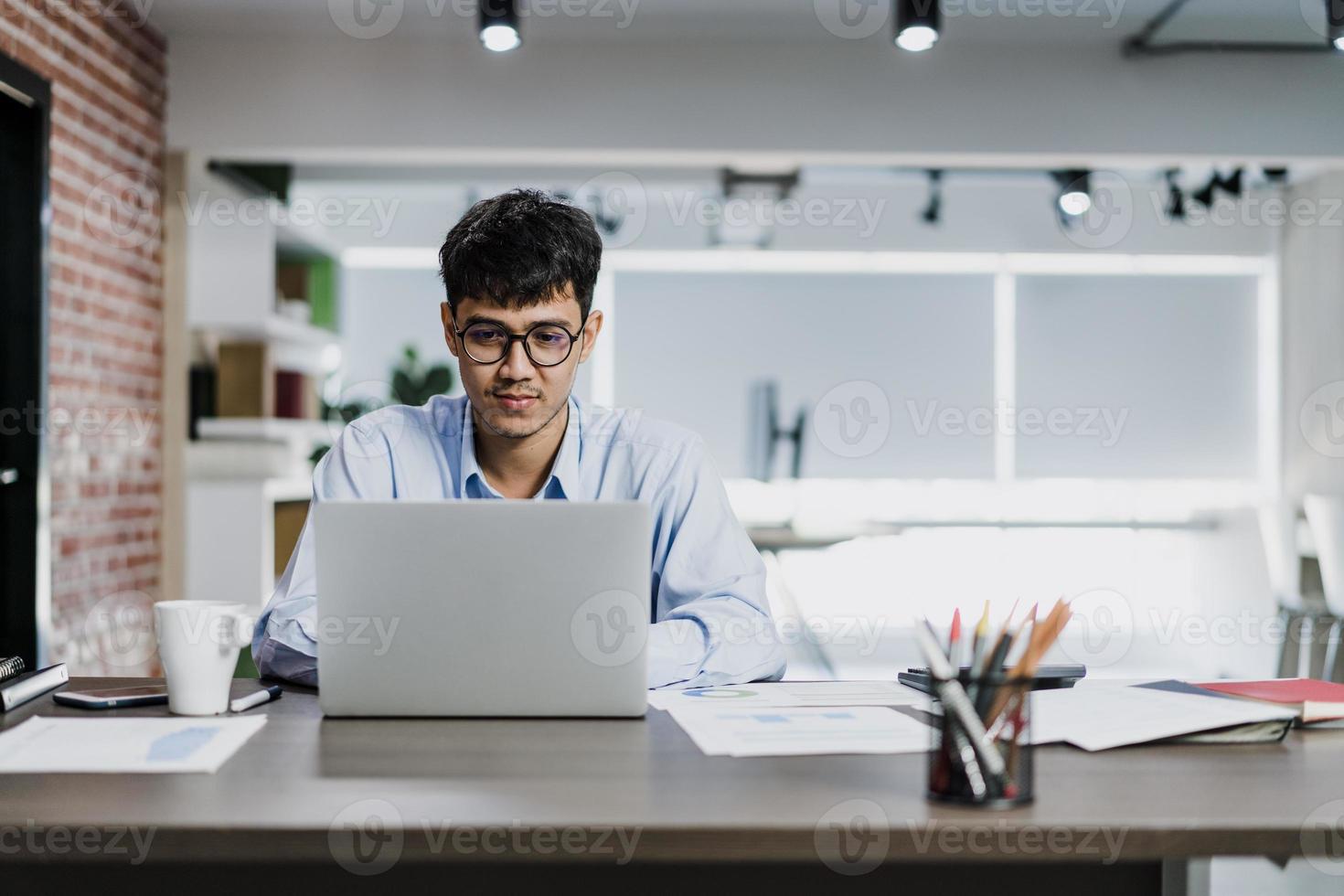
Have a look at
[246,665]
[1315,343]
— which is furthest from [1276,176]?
[246,665]

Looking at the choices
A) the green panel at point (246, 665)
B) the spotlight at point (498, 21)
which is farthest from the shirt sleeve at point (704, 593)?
the green panel at point (246, 665)

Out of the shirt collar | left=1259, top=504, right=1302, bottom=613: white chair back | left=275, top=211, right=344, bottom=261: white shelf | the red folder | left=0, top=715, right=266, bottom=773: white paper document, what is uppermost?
left=275, top=211, right=344, bottom=261: white shelf

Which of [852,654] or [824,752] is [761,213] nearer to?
[852,654]

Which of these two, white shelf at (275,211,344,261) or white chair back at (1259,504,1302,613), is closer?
white shelf at (275,211,344,261)

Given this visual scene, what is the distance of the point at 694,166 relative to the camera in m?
4.84

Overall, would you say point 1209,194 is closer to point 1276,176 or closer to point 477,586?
point 1276,176

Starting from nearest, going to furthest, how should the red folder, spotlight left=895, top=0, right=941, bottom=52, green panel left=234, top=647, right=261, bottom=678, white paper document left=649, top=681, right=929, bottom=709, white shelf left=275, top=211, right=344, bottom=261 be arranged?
1. the red folder
2. white paper document left=649, top=681, right=929, bottom=709
3. spotlight left=895, top=0, right=941, bottom=52
4. green panel left=234, top=647, right=261, bottom=678
5. white shelf left=275, top=211, right=344, bottom=261

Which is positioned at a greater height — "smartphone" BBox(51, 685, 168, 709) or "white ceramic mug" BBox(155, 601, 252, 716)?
"white ceramic mug" BBox(155, 601, 252, 716)

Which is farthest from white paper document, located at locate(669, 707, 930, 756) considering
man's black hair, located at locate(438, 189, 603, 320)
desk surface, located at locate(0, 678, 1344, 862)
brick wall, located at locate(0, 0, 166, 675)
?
brick wall, located at locate(0, 0, 166, 675)

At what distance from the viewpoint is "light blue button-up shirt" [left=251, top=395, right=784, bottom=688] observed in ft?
5.02

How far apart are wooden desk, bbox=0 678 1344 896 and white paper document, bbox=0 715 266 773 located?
1.0 inches

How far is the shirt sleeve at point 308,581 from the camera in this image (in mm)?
1474

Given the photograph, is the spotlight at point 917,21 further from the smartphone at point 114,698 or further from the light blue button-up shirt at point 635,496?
the smartphone at point 114,698

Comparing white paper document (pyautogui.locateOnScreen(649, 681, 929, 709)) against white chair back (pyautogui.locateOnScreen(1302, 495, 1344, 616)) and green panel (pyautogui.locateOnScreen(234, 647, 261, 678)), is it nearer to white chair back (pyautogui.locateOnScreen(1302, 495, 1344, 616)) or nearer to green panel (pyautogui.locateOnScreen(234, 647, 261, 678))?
green panel (pyautogui.locateOnScreen(234, 647, 261, 678))
